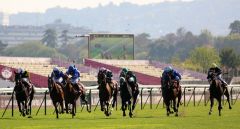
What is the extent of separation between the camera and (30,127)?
29.8 metres

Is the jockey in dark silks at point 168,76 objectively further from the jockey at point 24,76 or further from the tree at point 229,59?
the tree at point 229,59

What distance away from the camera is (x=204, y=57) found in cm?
14362

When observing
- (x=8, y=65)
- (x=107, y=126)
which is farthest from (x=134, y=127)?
(x=8, y=65)

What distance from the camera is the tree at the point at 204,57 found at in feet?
459

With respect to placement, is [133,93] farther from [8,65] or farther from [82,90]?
[8,65]

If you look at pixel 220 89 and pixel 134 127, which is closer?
pixel 134 127

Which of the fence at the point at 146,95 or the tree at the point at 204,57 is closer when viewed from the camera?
the fence at the point at 146,95

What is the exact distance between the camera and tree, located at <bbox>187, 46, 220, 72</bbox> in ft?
459

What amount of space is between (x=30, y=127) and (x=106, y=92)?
9.89 metres

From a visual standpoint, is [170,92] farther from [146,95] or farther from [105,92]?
[146,95]

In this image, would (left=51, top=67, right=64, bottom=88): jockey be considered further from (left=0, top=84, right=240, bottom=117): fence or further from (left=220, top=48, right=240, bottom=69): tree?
(left=220, top=48, right=240, bottom=69): tree

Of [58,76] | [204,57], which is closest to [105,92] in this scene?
[58,76]

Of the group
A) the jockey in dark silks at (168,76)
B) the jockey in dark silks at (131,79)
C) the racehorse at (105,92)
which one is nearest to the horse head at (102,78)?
the racehorse at (105,92)

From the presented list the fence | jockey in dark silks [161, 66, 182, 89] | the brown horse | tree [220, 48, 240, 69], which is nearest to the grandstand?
the fence
